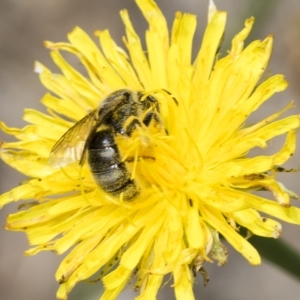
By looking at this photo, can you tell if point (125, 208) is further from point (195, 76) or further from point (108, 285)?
point (195, 76)

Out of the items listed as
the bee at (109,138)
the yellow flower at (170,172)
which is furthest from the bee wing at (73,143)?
the yellow flower at (170,172)

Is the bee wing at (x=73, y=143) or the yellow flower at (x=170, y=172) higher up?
the bee wing at (x=73, y=143)

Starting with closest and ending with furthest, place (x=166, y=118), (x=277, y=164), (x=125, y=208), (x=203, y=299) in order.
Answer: (x=277, y=164) < (x=125, y=208) < (x=166, y=118) < (x=203, y=299)

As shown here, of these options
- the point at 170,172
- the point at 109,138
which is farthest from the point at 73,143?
the point at 170,172

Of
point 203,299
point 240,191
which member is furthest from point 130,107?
point 203,299

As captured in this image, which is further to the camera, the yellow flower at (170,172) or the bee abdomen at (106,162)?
the yellow flower at (170,172)

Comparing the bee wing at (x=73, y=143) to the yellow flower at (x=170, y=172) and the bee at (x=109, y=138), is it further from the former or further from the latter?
the yellow flower at (x=170, y=172)
